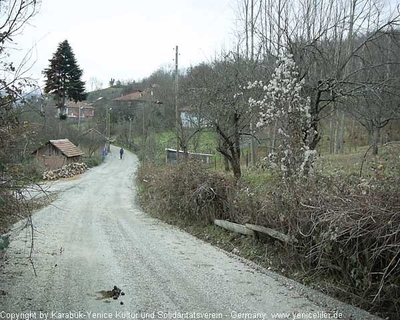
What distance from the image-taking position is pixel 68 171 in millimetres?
39750

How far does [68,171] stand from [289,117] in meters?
32.8

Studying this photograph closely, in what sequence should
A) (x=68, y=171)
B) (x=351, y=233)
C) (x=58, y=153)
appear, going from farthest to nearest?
1. (x=58, y=153)
2. (x=68, y=171)
3. (x=351, y=233)

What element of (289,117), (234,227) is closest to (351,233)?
(234,227)

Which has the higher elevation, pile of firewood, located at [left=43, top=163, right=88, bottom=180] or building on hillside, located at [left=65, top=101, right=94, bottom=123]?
building on hillside, located at [left=65, top=101, right=94, bottom=123]

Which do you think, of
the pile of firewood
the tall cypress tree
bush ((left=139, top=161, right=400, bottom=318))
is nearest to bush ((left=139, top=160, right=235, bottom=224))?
bush ((left=139, top=161, right=400, bottom=318))

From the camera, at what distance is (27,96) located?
560cm

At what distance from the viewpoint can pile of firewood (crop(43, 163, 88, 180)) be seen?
3625 centimetres

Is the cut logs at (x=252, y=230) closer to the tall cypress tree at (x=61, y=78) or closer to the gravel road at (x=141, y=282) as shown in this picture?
the gravel road at (x=141, y=282)

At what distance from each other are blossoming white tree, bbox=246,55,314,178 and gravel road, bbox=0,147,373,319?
2447mm

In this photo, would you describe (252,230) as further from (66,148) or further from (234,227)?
(66,148)

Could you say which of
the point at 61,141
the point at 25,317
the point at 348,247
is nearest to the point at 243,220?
the point at 348,247

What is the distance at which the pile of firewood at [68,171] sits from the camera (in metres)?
36.2

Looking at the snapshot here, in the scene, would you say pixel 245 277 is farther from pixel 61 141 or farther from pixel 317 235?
pixel 61 141

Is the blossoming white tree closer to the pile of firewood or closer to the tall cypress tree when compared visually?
the tall cypress tree
